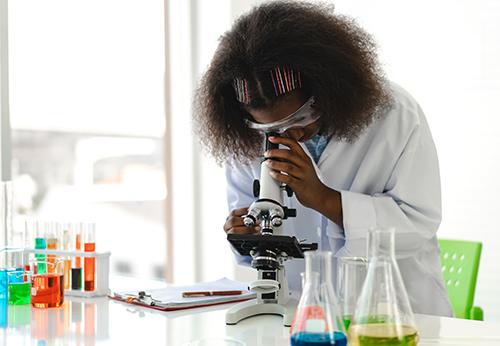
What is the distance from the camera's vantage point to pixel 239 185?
234cm

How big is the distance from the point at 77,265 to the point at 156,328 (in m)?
0.57

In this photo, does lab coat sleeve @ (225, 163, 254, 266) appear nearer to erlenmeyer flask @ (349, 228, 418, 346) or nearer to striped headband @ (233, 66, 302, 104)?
striped headband @ (233, 66, 302, 104)

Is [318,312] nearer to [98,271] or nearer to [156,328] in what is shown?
[156,328]

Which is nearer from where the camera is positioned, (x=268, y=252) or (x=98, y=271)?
(x=268, y=252)

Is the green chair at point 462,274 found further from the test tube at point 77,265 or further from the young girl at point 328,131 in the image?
the test tube at point 77,265

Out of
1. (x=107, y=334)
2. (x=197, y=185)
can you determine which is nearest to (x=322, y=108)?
(x=107, y=334)

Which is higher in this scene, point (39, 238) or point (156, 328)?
point (39, 238)

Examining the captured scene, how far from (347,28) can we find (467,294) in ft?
3.34

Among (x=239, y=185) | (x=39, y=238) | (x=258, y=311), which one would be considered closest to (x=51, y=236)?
(x=39, y=238)

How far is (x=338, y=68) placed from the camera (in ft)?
6.27

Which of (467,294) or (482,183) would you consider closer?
(467,294)

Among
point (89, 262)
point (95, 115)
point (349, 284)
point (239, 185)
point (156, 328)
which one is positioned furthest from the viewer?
point (95, 115)

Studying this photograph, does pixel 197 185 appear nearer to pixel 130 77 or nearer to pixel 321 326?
pixel 130 77

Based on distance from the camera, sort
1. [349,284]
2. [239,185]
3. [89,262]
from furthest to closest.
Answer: [239,185]
[89,262]
[349,284]
